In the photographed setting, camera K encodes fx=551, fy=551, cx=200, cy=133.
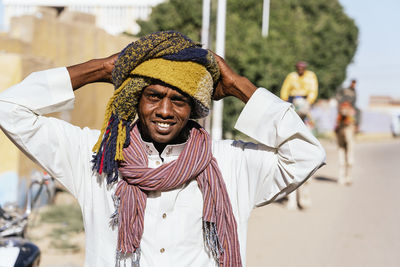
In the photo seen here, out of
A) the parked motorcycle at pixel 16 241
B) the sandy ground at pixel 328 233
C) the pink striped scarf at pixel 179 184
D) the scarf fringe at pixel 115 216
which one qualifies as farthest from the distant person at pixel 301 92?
the scarf fringe at pixel 115 216

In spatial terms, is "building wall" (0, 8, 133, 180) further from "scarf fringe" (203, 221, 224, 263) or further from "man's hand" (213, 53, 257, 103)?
"scarf fringe" (203, 221, 224, 263)

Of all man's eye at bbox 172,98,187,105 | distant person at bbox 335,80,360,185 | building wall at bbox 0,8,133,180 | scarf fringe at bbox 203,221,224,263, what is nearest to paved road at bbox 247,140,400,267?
distant person at bbox 335,80,360,185

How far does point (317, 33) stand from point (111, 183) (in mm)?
31577

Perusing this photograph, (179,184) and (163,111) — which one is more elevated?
(163,111)

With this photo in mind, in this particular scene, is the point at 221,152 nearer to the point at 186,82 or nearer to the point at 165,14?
the point at 186,82

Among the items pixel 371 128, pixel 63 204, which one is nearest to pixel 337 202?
pixel 63 204

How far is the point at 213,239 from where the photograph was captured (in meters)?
2.29

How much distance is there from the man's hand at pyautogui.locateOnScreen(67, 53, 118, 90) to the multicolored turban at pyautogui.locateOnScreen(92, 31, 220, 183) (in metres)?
0.08

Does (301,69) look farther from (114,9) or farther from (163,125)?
(114,9)

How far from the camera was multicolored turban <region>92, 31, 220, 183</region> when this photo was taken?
2137 millimetres

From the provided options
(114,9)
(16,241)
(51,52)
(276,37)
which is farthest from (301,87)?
(114,9)

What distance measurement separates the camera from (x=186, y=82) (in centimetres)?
216

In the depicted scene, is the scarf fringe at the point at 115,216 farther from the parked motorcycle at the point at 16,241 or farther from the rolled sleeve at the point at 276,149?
the parked motorcycle at the point at 16,241

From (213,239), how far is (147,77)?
2.36ft
